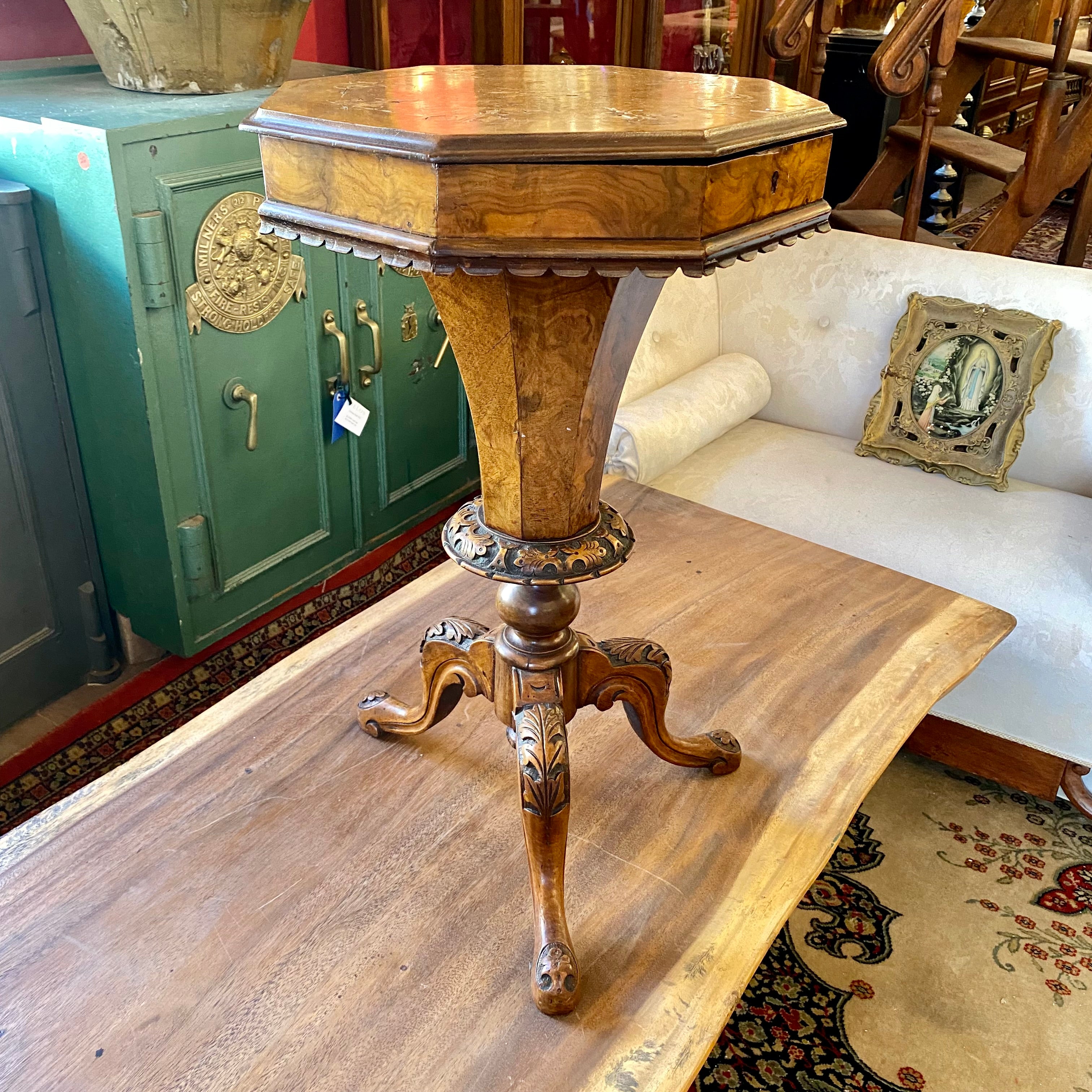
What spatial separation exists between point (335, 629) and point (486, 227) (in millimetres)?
870

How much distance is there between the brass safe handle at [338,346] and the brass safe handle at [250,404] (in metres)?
0.22

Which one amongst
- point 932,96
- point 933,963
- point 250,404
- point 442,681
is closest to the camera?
point 442,681

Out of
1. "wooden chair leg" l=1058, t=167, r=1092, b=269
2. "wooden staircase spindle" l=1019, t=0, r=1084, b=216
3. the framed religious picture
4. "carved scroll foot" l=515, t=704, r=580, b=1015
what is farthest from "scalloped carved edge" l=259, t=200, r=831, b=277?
"wooden chair leg" l=1058, t=167, r=1092, b=269

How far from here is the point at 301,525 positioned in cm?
233

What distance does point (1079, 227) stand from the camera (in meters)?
3.48

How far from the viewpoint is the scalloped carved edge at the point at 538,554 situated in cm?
98

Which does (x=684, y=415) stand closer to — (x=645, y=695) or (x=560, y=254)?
(x=645, y=695)

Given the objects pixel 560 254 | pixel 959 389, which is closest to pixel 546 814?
pixel 560 254

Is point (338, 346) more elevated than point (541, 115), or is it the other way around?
point (541, 115)

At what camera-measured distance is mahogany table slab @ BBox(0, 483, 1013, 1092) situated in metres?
0.90

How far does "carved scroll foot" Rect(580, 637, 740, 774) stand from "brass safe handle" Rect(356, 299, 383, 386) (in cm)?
132

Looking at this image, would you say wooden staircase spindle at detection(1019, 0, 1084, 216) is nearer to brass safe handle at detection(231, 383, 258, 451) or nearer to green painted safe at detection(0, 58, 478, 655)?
green painted safe at detection(0, 58, 478, 655)

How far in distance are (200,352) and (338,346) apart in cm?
38

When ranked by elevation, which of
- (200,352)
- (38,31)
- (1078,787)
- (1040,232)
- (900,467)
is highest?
(38,31)
